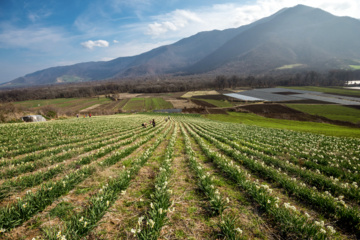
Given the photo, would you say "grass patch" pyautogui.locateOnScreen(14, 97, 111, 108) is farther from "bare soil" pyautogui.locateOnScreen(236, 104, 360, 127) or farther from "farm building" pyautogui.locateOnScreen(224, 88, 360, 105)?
"farm building" pyautogui.locateOnScreen(224, 88, 360, 105)

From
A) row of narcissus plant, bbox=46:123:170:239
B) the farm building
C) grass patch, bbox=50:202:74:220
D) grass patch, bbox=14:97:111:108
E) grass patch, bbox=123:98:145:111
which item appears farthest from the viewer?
grass patch, bbox=14:97:111:108

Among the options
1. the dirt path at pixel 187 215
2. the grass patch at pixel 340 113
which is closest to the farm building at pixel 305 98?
the grass patch at pixel 340 113

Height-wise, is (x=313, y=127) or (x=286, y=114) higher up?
(x=286, y=114)

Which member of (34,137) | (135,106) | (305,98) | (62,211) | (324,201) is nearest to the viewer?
(62,211)

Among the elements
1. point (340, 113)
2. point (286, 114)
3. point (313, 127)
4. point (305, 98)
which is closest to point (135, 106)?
point (286, 114)

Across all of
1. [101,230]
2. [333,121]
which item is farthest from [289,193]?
[333,121]

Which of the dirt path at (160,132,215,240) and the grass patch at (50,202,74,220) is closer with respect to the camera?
the dirt path at (160,132,215,240)

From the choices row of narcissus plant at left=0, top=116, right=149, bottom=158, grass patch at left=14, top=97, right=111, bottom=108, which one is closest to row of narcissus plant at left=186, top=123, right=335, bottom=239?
row of narcissus plant at left=0, top=116, right=149, bottom=158

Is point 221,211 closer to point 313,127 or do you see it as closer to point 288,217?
point 288,217

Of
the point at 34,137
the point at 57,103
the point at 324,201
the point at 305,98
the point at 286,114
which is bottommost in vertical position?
the point at 286,114

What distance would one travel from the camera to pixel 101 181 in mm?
6664

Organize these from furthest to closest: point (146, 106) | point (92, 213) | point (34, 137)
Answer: point (146, 106) → point (34, 137) → point (92, 213)

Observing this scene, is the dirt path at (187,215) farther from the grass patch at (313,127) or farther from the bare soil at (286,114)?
the bare soil at (286,114)

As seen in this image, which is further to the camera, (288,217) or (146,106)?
(146,106)
